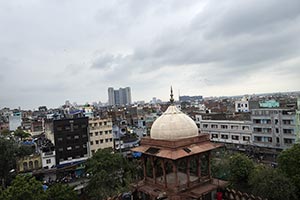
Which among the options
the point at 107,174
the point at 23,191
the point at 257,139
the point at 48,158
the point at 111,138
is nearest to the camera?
the point at 23,191

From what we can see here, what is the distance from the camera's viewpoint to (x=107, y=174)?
4094 centimetres

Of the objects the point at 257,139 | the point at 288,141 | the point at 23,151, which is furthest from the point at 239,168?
the point at 23,151

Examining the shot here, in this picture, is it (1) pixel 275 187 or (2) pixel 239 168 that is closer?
(1) pixel 275 187

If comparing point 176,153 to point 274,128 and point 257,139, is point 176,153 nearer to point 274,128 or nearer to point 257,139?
point 274,128

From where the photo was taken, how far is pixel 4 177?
→ 46719 millimetres

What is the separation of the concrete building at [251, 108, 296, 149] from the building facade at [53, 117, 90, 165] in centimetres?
4197

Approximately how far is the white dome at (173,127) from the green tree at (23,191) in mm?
16685

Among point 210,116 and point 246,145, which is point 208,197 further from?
point 210,116

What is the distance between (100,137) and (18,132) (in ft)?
99.8

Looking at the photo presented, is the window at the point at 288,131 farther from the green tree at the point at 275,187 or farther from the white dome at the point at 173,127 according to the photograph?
the white dome at the point at 173,127

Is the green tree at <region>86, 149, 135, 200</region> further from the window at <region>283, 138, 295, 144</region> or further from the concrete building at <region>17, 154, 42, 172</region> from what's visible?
the window at <region>283, 138, 295, 144</region>

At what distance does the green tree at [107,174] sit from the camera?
39.5 metres

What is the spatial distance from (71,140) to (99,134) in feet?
22.8

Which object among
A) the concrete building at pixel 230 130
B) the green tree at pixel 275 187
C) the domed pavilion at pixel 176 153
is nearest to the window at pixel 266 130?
the concrete building at pixel 230 130
